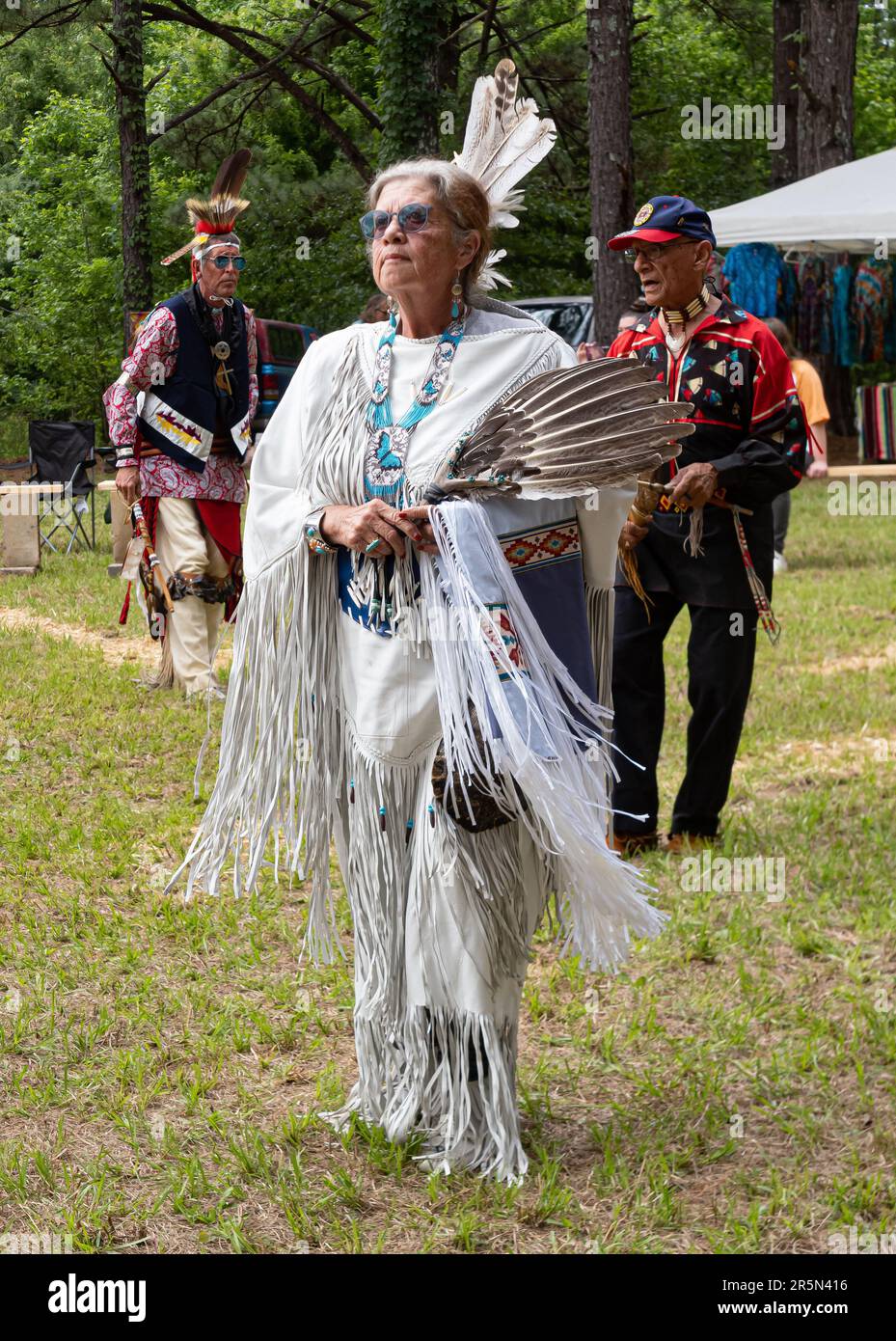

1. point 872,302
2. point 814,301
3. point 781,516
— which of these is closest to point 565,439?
point 781,516

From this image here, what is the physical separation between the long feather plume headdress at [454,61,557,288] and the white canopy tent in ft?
28.2

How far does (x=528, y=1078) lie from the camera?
3.43 m

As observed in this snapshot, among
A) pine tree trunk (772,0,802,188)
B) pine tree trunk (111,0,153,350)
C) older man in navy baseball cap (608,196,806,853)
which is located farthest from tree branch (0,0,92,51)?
older man in navy baseball cap (608,196,806,853)

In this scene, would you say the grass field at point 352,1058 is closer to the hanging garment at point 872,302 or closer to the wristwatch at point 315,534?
the wristwatch at point 315,534

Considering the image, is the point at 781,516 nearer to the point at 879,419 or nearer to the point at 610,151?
the point at 879,419

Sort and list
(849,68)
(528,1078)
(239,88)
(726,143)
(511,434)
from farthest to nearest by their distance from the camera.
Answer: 1. (726,143)
2. (239,88)
3. (849,68)
4. (528,1078)
5. (511,434)

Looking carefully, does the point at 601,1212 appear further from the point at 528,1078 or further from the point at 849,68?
the point at 849,68

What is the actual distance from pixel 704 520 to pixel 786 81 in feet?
53.0

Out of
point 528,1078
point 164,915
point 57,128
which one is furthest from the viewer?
point 57,128

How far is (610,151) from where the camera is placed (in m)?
11.6

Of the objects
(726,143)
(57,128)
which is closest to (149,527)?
(726,143)

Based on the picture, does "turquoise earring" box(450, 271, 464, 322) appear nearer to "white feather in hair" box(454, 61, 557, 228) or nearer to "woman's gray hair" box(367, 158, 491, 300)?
"woman's gray hair" box(367, 158, 491, 300)

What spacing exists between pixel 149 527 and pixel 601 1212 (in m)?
4.63

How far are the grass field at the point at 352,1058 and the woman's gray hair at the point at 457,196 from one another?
5.59ft
